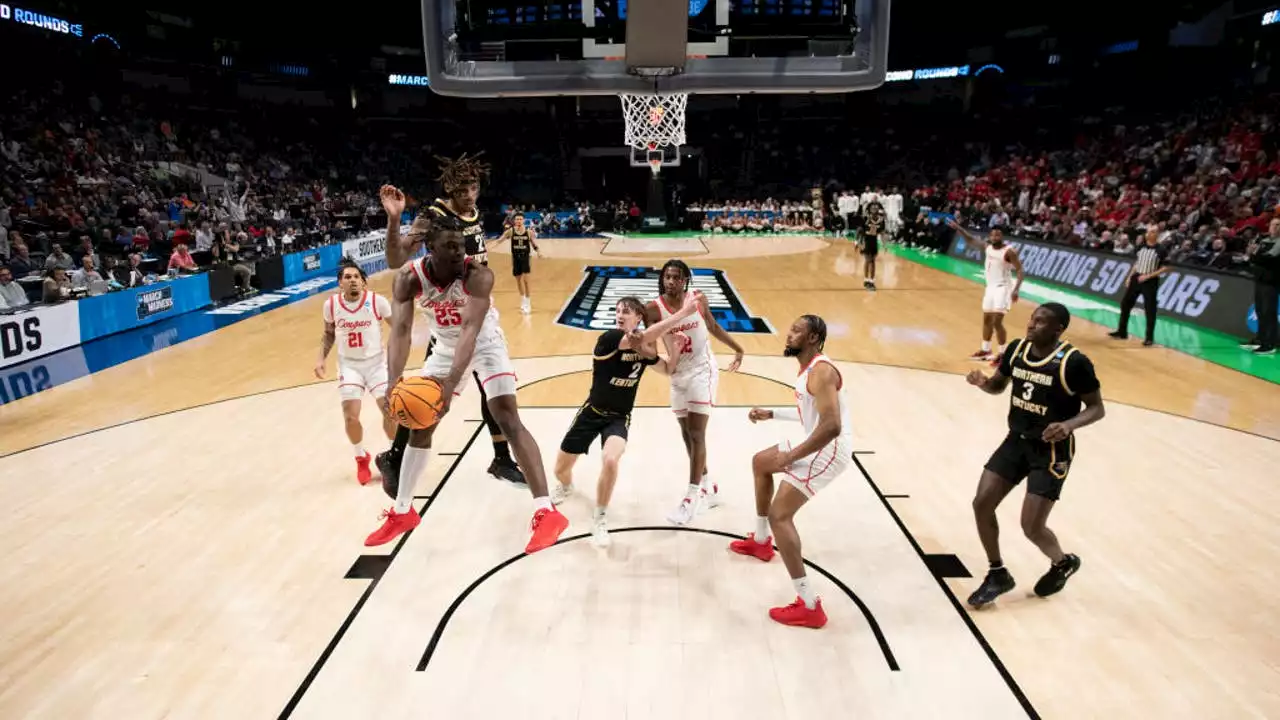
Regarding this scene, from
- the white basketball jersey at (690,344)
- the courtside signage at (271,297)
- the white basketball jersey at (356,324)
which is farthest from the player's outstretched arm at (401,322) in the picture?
the courtside signage at (271,297)

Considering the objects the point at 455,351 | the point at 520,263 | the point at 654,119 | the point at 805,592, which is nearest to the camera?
the point at 805,592

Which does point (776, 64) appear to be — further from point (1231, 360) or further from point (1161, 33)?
point (1161, 33)

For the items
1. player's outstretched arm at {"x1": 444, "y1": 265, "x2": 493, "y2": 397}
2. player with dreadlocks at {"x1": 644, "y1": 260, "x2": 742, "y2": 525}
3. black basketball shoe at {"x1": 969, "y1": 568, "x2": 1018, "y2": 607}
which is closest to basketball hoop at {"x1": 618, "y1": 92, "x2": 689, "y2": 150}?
player with dreadlocks at {"x1": 644, "y1": 260, "x2": 742, "y2": 525}

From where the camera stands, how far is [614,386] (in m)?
5.34

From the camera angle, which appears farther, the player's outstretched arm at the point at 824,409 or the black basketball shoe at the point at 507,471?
the black basketball shoe at the point at 507,471

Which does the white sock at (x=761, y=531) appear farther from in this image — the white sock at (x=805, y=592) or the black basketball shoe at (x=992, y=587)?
the black basketball shoe at (x=992, y=587)

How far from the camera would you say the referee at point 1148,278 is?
35.1ft

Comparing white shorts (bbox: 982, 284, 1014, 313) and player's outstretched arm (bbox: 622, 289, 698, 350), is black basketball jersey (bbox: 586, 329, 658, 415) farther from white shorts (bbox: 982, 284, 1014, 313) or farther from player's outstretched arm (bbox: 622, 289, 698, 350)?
white shorts (bbox: 982, 284, 1014, 313)

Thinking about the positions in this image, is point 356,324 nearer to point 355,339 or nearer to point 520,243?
point 355,339

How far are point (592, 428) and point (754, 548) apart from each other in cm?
137

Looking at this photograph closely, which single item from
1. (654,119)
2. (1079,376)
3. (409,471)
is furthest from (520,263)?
(1079,376)

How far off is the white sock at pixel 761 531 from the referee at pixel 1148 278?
849cm

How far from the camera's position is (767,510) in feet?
16.3

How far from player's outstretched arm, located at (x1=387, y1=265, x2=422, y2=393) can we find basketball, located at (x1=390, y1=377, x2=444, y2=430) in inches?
5.9
